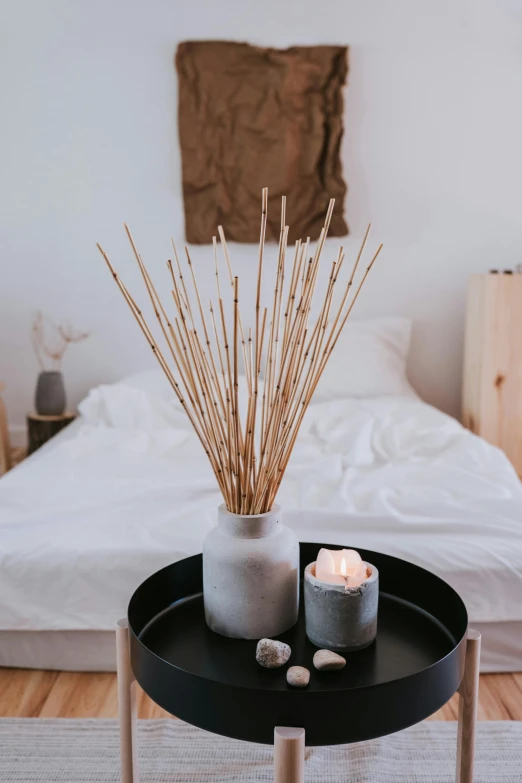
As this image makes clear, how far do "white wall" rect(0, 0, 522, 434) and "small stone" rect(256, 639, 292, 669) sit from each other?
268cm

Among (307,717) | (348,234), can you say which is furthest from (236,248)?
(307,717)

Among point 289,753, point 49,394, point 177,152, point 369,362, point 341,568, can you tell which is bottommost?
point 49,394

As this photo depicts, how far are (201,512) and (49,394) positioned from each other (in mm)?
1776

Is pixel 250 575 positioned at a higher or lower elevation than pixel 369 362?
higher

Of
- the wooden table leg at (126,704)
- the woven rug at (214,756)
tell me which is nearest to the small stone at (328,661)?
the wooden table leg at (126,704)

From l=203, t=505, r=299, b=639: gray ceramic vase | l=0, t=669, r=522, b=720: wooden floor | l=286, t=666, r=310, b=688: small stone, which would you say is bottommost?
l=0, t=669, r=522, b=720: wooden floor

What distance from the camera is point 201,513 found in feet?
5.60

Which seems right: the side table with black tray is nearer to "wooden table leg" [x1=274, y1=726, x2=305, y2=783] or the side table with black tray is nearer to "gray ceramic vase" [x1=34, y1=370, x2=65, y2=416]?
"wooden table leg" [x1=274, y1=726, x2=305, y2=783]

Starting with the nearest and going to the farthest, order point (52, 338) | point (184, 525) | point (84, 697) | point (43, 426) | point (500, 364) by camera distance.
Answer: point (84, 697), point (184, 525), point (500, 364), point (43, 426), point (52, 338)

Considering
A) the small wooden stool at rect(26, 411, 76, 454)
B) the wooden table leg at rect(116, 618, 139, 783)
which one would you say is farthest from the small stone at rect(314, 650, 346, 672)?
the small wooden stool at rect(26, 411, 76, 454)

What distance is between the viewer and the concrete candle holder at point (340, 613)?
3.18 feet

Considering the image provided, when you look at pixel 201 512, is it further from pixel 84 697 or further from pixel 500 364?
pixel 500 364

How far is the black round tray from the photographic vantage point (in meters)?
0.84

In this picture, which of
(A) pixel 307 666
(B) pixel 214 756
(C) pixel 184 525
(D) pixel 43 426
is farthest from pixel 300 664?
(D) pixel 43 426
